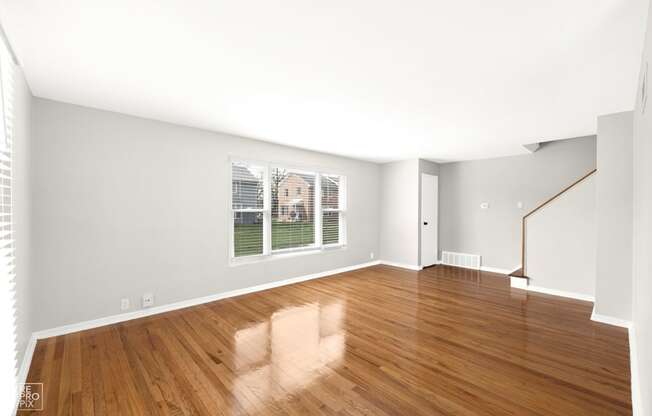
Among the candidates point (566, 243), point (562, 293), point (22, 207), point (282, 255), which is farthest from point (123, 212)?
point (562, 293)

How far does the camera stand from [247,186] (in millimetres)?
4332

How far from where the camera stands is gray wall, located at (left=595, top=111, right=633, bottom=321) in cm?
303

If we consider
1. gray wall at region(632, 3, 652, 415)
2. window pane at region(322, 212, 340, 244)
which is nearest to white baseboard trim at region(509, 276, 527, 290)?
gray wall at region(632, 3, 652, 415)

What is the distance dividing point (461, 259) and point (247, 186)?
5.14 metres

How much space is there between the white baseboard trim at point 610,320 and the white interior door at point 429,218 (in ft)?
9.90

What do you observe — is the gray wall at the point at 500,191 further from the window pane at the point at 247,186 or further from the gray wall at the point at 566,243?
the window pane at the point at 247,186

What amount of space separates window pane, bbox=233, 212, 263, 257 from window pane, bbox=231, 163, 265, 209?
16 centimetres

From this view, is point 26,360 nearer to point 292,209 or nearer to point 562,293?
point 292,209

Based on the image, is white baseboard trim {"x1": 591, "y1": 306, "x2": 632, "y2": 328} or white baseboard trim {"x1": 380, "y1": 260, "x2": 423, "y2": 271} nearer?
white baseboard trim {"x1": 591, "y1": 306, "x2": 632, "y2": 328}

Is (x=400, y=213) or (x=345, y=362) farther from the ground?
(x=400, y=213)

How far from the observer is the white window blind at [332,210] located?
5531mm

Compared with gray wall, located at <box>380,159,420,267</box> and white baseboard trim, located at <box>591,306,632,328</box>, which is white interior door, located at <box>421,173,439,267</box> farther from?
white baseboard trim, located at <box>591,306,632,328</box>

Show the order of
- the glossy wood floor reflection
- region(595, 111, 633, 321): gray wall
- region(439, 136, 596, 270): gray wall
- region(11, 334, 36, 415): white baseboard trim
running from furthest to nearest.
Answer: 1. region(439, 136, 596, 270): gray wall
2. region(595, 111, 633, 321): gray wall
3. region(11, 334, 36, 415): white baseboard trim
4. the glossy wood floor reflection

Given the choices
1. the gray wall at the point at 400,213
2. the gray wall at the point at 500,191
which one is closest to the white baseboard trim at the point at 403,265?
the gray wall at the point at 400,213
